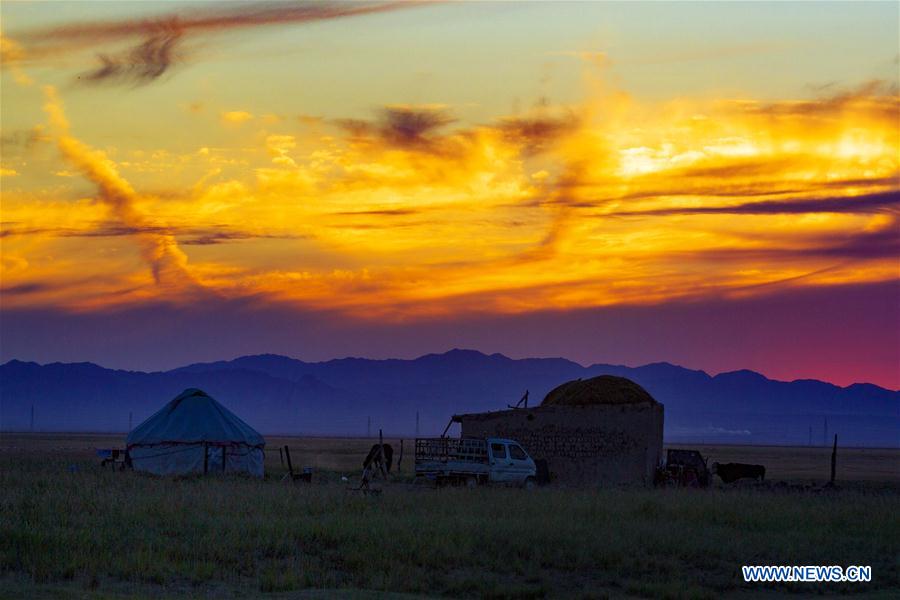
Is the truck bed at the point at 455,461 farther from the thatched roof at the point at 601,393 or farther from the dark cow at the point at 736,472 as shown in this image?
the dark cow at the point at 736,472

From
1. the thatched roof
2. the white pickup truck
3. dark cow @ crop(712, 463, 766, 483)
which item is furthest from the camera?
dark cow @ crop(712, 463, 766, 483)

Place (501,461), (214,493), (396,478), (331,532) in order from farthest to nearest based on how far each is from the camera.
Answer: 1. (396,478)
2. (501,461)
3. (214,493)
4. (331,532)

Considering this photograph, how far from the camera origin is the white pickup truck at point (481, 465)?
40.6 m

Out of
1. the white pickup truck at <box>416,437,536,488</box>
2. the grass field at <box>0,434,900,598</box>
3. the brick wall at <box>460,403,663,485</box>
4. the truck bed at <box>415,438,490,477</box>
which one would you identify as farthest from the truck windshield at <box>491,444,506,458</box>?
the brick wall at <box>460,403,663,485</box>

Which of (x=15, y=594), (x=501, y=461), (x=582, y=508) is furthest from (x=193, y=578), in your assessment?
(x=501, y=461)

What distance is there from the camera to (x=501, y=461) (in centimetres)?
4072

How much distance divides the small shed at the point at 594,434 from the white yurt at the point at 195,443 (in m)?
9.64

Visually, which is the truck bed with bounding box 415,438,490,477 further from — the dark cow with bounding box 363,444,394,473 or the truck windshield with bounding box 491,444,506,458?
the dark cow with bounding box 363,444,394,473

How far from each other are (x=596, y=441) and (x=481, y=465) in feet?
22.6

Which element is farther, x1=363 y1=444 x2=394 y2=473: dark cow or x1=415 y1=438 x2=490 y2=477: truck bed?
x1=363 y1=444 x2=394 y2=473: dark cow

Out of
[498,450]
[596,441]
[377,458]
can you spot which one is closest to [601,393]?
[596,441]

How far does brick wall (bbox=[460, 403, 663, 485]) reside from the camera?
150 feet

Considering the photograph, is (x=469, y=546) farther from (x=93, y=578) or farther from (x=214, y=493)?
(x=214, y=493)

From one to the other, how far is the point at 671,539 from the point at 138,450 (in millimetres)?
29864
